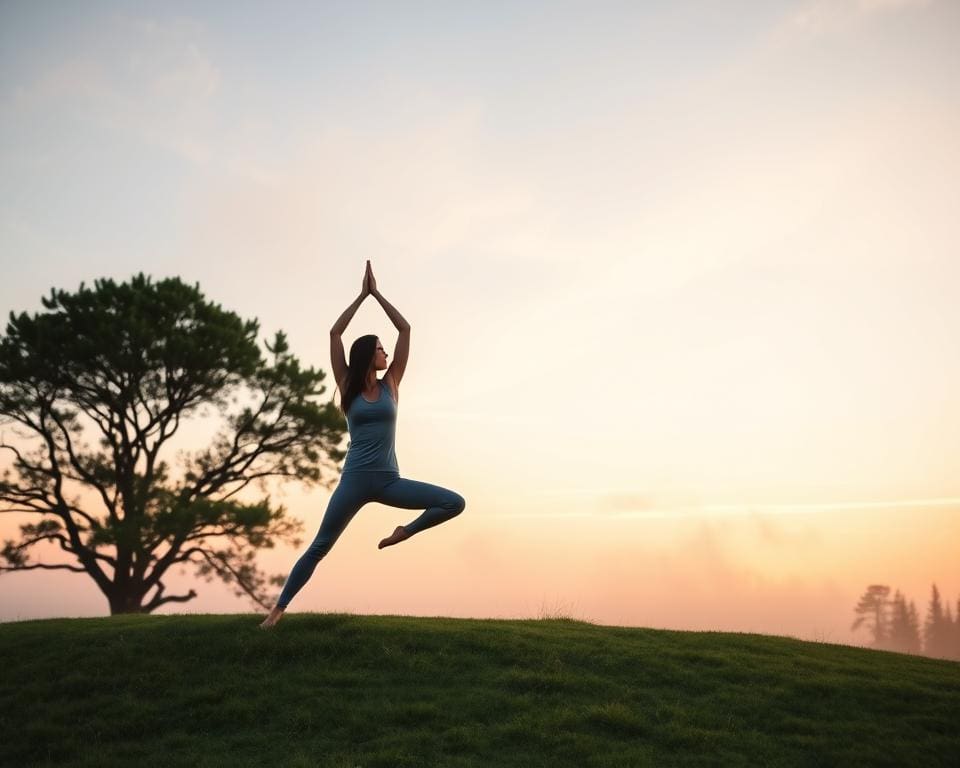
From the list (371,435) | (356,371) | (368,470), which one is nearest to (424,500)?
(368,470)

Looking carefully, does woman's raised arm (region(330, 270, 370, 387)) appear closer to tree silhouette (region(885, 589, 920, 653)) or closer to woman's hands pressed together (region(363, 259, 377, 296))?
woman's hands pressed together (region(363, 259, 377, 296))

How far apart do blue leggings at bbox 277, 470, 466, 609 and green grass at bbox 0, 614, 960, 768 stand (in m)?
1.65

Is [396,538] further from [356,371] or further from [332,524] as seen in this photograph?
[356,371]

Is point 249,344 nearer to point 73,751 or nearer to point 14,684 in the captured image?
point 14,684

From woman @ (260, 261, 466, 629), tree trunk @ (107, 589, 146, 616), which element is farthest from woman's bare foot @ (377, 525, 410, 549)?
tree trunk @ (107, 589, 146, 616)

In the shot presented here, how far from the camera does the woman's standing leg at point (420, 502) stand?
25.6 feet

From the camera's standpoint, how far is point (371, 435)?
7.90 m

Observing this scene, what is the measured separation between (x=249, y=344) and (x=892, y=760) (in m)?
20.6

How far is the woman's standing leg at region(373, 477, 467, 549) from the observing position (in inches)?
307

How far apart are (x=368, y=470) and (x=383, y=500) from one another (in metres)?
0.37

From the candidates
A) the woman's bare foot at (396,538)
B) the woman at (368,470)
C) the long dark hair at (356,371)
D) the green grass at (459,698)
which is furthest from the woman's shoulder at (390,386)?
the green grass at (459,698)

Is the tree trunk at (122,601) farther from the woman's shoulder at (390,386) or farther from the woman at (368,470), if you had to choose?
the woman's shoulder at (390,386)

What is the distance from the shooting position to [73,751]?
739 centimetres

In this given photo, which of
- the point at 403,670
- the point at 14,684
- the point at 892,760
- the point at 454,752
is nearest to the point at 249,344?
the point at 14,684
